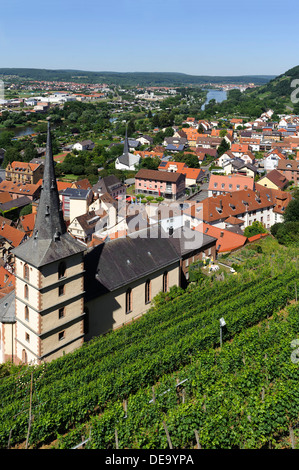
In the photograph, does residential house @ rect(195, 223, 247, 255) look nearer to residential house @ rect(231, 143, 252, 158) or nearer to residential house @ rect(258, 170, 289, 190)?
residential house @ rect(258, 170, 289, 190)

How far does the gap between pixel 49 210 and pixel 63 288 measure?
16.9ft

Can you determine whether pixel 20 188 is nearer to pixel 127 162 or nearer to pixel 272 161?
pixel 127 162

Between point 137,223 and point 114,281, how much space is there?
16530 mm

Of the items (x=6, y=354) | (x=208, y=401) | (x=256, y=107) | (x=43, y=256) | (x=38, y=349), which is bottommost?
(x=6, y=354)

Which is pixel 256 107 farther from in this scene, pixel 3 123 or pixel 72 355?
pixel 72 355

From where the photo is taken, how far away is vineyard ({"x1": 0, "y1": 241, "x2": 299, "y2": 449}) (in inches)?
672

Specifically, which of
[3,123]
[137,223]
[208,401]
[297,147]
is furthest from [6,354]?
[3,123]

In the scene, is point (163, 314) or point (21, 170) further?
point (21, 170)

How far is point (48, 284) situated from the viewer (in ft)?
82.7

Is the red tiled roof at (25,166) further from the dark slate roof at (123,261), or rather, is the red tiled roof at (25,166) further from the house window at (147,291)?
the house window at (147,291)

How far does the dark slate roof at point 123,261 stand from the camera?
99.6ft

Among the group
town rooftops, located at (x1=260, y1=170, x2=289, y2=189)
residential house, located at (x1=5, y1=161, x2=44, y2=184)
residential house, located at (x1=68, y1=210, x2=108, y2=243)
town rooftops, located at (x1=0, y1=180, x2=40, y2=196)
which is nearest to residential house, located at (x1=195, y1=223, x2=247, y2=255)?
residential house, located at (x1=68, y1=210, x2=108, y2=243)

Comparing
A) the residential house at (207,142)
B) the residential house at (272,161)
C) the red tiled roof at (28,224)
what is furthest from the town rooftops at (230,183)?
the residential house at (207,142)

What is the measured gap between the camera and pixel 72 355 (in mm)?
26469
